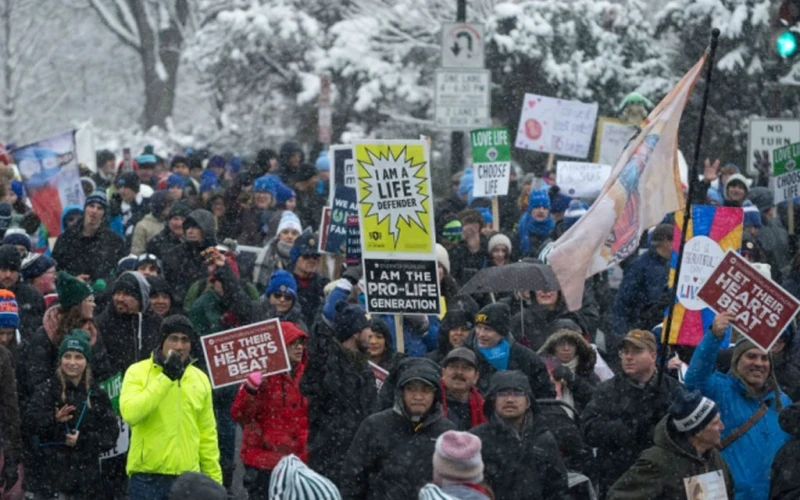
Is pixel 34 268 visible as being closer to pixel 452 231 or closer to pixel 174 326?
pixel 174 326

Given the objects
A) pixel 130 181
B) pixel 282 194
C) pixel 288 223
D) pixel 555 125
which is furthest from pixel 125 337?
pixel 555 125

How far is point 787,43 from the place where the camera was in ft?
49.4

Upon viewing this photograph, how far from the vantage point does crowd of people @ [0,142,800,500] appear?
8.45 meters

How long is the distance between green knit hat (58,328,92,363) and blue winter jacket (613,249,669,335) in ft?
13.5

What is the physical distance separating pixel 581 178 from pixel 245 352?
8.22 metres

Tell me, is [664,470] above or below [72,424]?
above

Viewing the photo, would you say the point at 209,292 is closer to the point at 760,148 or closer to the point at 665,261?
the point at 665,261

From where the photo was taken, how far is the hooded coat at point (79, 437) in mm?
10125

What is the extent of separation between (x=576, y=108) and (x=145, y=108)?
95.4 feet

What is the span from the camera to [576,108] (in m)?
19.5

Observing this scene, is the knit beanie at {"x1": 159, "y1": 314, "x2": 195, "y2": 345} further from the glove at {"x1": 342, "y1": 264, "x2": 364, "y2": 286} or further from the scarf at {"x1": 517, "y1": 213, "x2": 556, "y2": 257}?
the scarf at {"x1": 517, "y1": 213, "x2": 556, "y2": 257}

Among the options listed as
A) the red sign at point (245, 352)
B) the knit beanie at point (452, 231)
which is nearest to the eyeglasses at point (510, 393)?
the red sign at point (245, 352)

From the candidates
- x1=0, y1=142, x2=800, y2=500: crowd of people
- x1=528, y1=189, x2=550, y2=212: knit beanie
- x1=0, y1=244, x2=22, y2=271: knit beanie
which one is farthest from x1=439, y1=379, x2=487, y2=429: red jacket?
x1=528, y1=189, x2=550, y2=212: knit beanie

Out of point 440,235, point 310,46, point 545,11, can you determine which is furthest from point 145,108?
point 440,235
